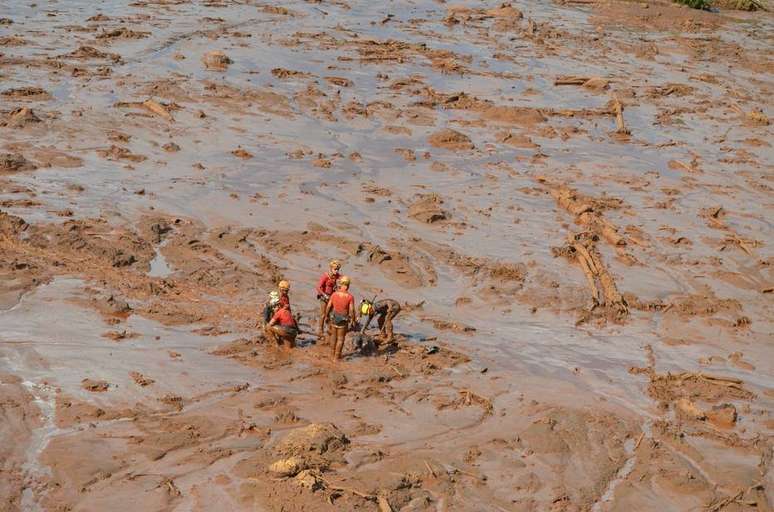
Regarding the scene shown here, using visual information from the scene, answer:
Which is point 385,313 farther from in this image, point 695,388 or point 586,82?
point 586,82

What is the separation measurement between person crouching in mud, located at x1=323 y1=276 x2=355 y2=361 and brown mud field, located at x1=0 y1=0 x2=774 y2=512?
318mm

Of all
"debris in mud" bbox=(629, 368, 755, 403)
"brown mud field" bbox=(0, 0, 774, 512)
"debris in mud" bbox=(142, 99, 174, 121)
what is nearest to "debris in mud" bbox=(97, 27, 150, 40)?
"brown mud field" bbox=(0, 0, 774, 512)

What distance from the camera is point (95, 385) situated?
9.88m

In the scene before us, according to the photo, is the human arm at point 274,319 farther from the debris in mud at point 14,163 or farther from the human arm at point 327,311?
the debris in mud at point 14,163

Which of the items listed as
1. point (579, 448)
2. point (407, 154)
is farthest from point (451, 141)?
point (579, 448)

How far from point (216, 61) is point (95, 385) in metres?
14.2

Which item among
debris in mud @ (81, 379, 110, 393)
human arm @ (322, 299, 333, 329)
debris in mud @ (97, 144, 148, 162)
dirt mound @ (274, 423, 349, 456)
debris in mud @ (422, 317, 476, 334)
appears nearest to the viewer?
dirt mound @ (274, 423, 349, 456)

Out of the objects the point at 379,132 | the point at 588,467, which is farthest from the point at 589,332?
the point at 379,132

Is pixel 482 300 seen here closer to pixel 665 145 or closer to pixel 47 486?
pixel 47 486

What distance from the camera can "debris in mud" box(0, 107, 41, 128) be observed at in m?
17.3

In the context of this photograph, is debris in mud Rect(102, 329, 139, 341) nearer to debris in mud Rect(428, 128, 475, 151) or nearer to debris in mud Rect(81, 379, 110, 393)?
debris in mud Rect(81, 379, 110, 393)

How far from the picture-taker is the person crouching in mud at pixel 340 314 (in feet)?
36.0

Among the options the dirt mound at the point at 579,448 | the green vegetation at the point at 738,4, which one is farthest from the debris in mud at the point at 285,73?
the green vegetation at the point at 738,4

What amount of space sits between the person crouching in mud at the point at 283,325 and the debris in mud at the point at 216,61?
12.9 metres
